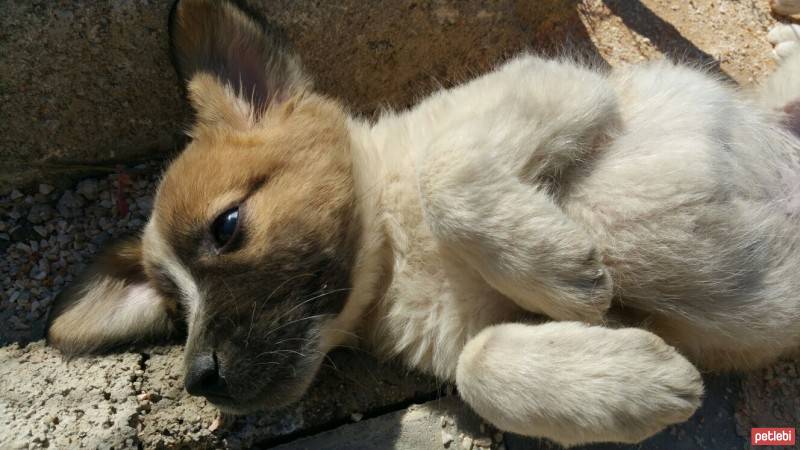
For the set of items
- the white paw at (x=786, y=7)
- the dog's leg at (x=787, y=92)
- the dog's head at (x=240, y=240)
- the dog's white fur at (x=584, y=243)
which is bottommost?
the dog's head at (x=240, y=240)

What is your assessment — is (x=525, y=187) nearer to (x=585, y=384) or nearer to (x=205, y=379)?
(x=585, y=384)

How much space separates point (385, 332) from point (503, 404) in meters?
0.67

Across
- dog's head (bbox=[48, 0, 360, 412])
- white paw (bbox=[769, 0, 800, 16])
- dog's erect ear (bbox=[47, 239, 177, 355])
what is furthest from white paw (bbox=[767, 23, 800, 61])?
dog's erect ear (bbox=[47, 239, 177, 355])

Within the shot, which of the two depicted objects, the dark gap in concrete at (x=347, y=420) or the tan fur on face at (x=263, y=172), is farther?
the dark gap in concrete at (x=347, y=420)

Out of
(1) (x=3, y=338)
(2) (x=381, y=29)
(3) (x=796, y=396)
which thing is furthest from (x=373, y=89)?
(3) (x=796, y=396)

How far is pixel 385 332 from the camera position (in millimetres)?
2779

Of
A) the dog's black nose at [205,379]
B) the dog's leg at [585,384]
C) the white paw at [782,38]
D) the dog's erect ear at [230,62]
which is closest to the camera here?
the dog's leg at [585,384]

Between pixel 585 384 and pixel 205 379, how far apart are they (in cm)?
133

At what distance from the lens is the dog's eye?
99.0 inches

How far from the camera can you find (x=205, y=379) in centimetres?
242

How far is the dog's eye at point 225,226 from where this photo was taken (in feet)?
8.25

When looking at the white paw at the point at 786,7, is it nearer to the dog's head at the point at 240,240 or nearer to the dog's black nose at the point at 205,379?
the dog's head at the point at 240,240

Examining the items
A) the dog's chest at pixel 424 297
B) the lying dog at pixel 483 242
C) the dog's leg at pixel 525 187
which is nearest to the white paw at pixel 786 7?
the lying dog at pixel 483 242

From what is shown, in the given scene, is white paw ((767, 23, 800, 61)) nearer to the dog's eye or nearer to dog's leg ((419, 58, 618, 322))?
dog's leg ((419, 58, 618, 322))
